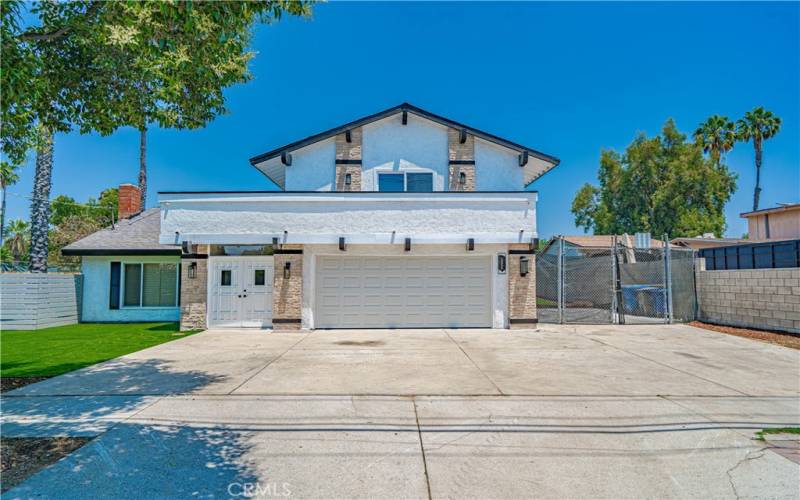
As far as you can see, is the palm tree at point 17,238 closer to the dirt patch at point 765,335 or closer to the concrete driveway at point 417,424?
the concrete driveway at point 417,424

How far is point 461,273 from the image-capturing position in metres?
12.9

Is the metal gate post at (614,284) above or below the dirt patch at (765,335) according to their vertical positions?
above

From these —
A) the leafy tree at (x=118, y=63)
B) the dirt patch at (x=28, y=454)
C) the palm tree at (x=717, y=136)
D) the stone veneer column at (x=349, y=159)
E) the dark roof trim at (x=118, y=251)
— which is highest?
the palm tree at (x=717, y=136)

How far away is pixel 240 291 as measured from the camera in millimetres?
12680

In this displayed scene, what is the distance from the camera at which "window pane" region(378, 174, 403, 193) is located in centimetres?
1395

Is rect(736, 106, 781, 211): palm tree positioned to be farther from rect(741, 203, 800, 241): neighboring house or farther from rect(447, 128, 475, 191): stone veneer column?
rect(447, 128, 475, 191): stone veneer column

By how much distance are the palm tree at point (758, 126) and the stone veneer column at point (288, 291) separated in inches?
1508

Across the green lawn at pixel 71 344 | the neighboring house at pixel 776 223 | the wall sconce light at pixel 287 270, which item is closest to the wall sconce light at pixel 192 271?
the green lawn at pixel 71 344

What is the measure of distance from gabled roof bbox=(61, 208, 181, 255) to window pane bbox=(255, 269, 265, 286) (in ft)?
9.67

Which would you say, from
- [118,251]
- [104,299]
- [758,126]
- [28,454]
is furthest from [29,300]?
[758,126]

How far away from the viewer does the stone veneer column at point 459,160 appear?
13.8 metres

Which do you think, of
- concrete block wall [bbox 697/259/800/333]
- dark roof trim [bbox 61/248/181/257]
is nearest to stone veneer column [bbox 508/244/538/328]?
concrete block wall [bbox 697/259/800/333]

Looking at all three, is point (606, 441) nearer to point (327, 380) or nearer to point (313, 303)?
point (327, 380)

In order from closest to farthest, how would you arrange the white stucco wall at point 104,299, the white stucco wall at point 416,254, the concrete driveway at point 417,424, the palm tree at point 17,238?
the concrete driveway at point 417,424, the white stucco wall at point 416,254, the white stucco wall at point 104,299, the palm tree at point 17,238
